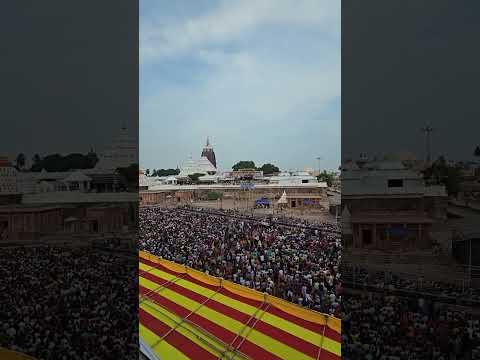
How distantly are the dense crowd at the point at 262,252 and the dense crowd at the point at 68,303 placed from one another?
1.97 metres

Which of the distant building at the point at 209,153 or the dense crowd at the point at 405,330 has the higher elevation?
the distant building at the point at 209,153

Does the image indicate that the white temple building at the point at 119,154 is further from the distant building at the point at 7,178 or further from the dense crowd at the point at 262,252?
the dense crowd at the point at 262,252

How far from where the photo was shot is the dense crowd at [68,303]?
279cm

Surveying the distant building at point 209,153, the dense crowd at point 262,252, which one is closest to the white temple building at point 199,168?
the distant building at point 209,153

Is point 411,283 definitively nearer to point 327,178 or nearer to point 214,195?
point 214,195

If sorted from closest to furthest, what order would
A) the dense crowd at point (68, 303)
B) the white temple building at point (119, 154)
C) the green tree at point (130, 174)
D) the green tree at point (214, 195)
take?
the dense crowd at point (68, 303), the white temple building at point (119, 154), the green tree at point (130, 174), the green tree at point (214, 195)

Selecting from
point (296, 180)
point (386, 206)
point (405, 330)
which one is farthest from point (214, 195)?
point (405, 330)

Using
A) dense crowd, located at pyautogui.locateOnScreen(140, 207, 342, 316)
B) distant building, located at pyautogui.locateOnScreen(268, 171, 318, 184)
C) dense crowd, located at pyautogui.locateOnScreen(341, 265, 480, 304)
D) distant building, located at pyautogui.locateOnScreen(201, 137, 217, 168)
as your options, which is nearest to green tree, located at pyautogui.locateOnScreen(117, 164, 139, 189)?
dense crowd, located at pyautogui.locateOnScreen(341, 265, 480, 304)

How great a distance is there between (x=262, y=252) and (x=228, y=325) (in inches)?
119

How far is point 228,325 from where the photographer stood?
341 cm

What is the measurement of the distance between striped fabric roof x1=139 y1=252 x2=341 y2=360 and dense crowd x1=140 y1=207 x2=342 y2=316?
1.55ft

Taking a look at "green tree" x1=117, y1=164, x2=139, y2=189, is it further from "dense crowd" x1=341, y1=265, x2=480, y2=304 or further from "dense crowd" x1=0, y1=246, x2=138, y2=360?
"dense crowd" x1=341, y1=265, x2=480, y2=304

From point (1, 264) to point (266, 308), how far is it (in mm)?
2714

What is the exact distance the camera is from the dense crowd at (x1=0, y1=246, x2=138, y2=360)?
2793 millimetres
